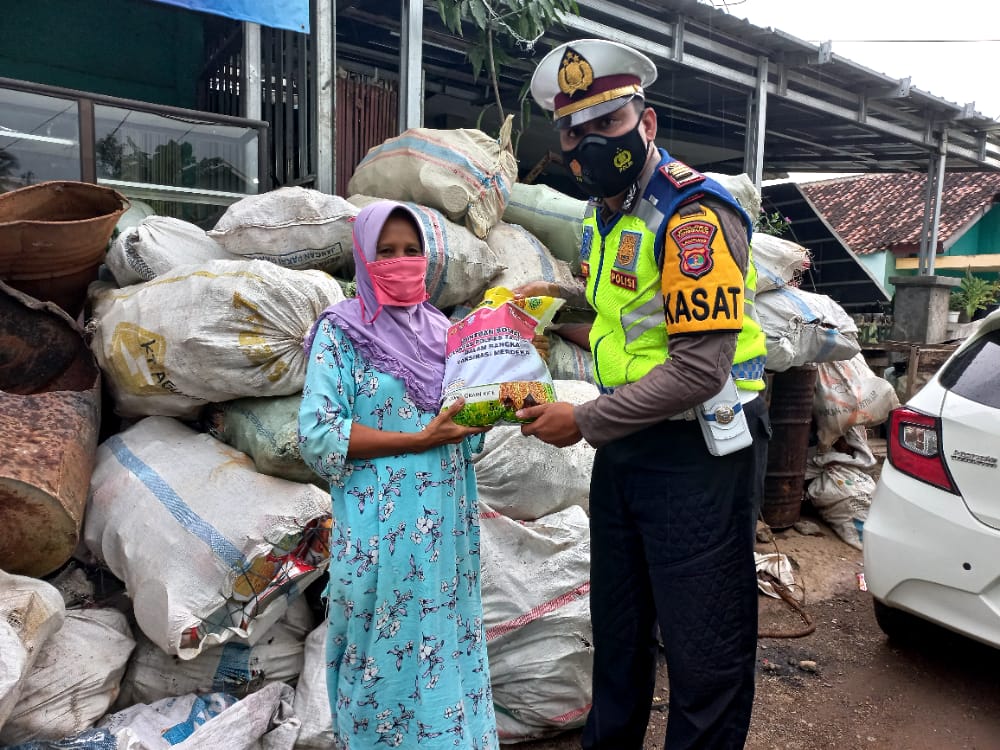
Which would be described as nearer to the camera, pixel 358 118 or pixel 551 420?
pixel 551 420

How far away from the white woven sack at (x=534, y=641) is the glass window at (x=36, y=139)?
2.61 meters

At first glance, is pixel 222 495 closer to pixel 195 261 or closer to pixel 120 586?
pixel 120 586

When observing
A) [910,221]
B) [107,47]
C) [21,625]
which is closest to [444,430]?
[21,625]

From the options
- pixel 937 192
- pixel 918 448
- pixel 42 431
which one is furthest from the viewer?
pixel 937 192

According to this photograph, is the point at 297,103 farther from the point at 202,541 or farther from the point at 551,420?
the point at 551,420

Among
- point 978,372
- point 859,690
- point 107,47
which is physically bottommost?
point 859,690

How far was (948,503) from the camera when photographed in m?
2.66

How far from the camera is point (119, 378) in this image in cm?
265

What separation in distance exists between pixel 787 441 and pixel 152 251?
3.81m

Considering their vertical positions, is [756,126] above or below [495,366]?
above

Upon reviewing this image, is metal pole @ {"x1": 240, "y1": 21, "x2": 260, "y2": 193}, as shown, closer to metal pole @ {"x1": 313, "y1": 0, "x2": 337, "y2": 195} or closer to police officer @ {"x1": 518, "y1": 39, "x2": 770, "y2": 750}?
metal pole @ {"x1": 313, "y1": 0, "x2": 337, "y2": 195}

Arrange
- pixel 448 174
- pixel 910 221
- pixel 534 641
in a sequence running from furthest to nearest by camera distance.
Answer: pixel 910 221, pixel 448 174, pixel 534 641

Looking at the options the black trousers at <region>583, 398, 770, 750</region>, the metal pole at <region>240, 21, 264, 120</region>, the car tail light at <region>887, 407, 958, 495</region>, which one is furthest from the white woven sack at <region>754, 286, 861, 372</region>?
the metal pole at <region>240, 21, 264, 120</region>

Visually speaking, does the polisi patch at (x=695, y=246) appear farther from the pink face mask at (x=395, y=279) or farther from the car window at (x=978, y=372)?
the car window at (x=978, y=372)
